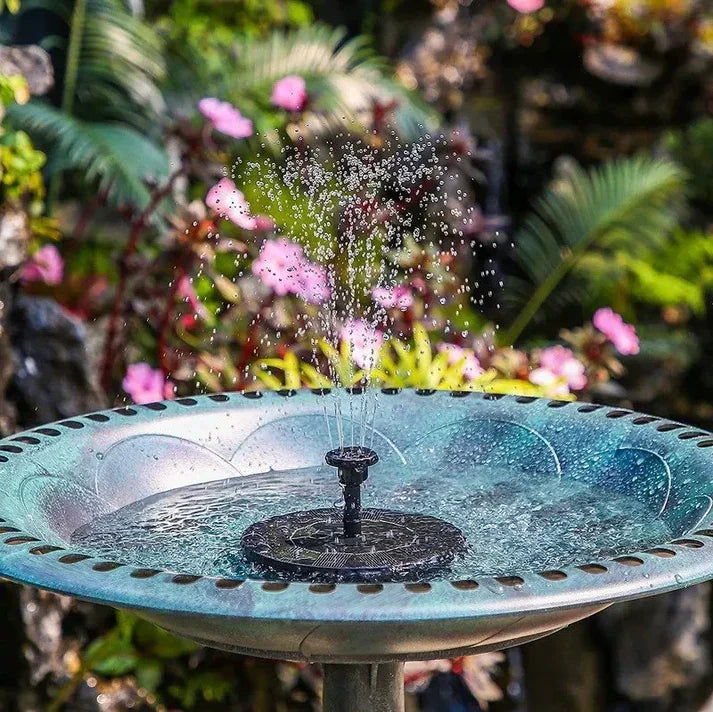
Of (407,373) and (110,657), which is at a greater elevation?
(407,373)

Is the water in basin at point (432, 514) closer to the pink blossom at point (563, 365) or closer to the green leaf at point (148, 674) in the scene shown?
the green leaf at point (148, 674)

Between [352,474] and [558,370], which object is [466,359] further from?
[352,474]

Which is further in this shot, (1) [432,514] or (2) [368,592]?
(1) [432,514]

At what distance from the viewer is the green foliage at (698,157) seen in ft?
26.9

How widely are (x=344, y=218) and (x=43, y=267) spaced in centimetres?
123

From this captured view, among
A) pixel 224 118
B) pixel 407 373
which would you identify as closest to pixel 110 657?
pixel 407 373

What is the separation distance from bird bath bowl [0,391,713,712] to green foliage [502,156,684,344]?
3811 millimetres

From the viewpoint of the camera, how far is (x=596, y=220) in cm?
700

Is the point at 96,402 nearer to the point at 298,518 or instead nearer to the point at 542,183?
the point at 298,518

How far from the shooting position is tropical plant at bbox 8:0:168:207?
5723 millimetres

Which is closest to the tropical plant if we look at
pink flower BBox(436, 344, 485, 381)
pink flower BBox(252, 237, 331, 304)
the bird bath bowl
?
pink flower BBox(252, 237, 331, 304)

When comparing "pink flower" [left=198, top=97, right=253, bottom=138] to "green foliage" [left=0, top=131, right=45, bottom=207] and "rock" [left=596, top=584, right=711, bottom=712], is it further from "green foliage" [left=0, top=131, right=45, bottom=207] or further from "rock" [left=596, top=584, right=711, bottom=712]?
"rock" [left=596, top=584, right=711, bottom=712]

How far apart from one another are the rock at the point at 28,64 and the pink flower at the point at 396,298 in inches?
57.7

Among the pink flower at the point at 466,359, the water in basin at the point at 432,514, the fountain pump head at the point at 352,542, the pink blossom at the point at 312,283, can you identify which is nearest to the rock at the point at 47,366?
the pink blossom at the point at 312,283
